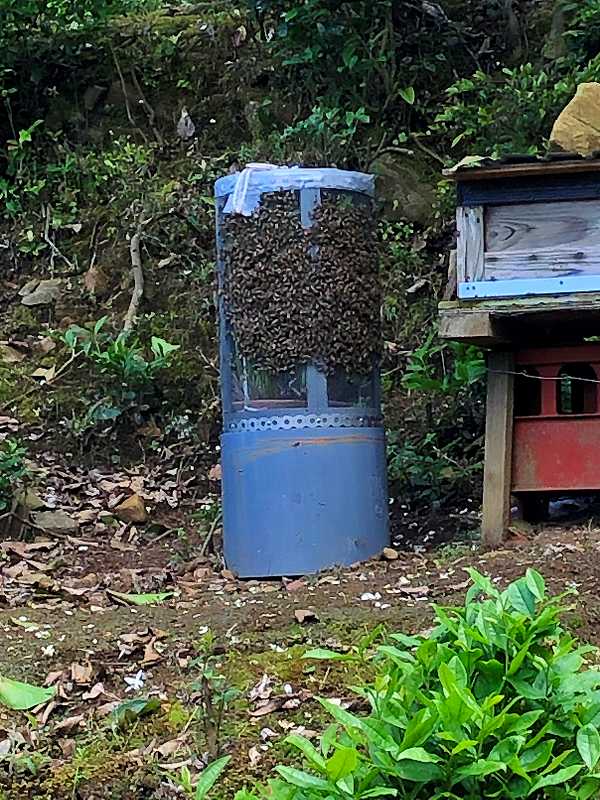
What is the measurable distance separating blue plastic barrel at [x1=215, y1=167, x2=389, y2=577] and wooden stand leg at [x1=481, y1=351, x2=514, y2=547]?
0.45 meters

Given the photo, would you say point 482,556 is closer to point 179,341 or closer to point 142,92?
point 179,341

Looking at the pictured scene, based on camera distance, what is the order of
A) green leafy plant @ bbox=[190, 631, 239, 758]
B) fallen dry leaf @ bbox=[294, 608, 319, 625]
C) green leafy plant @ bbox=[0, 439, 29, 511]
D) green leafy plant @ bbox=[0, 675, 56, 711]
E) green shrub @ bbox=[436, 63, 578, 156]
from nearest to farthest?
1. green leafy plant @ bbox=[190, 631, 239, 758]
2. green leafy plant @ bbox=[0, 675, 56, 711]
3. fallen dry leaf @ bbox=[294, 608, 319, 625]
4. green leafy plant @ bbox=[0, 439, 29, 511]
5. green shrub @ bbox=[436, 63, 578, 156]

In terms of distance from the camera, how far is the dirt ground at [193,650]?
100 inches

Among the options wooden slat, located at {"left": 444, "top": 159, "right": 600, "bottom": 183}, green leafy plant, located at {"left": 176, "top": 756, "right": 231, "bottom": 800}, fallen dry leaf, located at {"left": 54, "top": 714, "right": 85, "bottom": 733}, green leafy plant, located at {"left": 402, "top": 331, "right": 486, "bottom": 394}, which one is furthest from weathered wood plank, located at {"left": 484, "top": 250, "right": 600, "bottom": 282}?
green leafy plant, located at {"left": 176, "top": 756, "right": 231, "bottom": 800}

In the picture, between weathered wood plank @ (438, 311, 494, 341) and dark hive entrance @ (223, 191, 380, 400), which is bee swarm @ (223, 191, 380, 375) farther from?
weathered wood plank @ (438, 311, 494, 341)

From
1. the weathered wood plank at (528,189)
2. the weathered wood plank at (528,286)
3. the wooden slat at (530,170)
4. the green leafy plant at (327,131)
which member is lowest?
the weathered wood plank at (528,286)

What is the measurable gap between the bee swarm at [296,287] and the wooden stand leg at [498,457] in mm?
580

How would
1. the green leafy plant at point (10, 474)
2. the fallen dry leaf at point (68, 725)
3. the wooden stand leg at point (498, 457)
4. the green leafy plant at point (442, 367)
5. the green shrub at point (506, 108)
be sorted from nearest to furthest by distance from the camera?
1. the fallen dry leaf at point (68, 725)
2. the wooden stand leg at point (498, 457)
3. the green leafy plant at point (10, 474)
4. the green leafy plant at point (442, 367)
5. the green shrub at point (506, 108)

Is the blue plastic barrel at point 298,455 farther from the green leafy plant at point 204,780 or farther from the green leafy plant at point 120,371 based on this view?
the green leafy plant at point 204,780

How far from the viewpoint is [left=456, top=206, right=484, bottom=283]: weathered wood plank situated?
4035mm

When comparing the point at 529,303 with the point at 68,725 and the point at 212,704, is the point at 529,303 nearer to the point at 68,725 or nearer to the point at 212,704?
the point at 212,704

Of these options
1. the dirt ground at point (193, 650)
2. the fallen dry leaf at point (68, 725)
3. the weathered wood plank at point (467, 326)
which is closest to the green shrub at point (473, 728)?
the dirt ground at point (193, 650)

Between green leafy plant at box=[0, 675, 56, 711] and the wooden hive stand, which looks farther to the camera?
the wooden hive stand

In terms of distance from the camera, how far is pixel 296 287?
4.41 metres
